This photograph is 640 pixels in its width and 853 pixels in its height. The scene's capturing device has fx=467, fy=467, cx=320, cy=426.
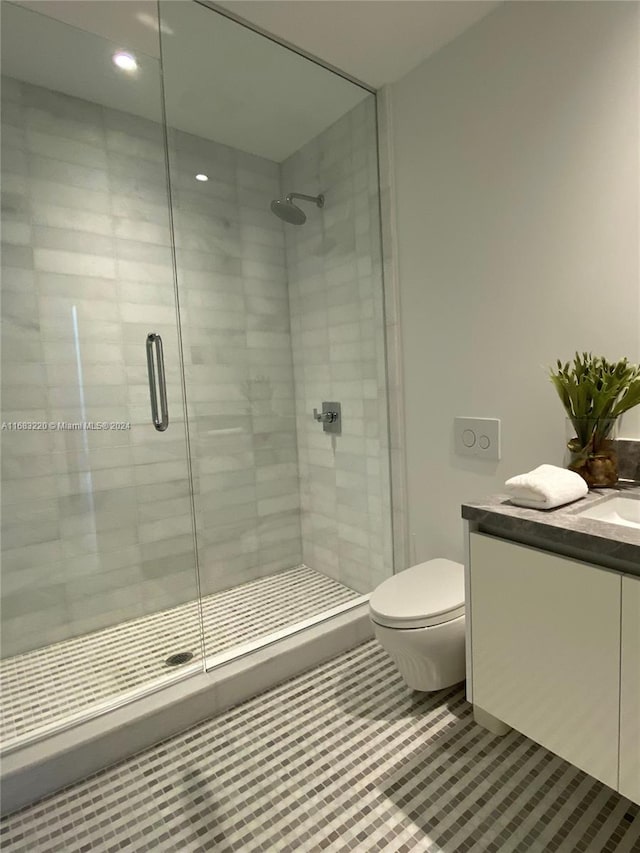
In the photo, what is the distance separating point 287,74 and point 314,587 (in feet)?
7.87

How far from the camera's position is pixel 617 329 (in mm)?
1403

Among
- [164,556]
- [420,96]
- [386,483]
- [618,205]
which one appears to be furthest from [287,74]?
[164,556]

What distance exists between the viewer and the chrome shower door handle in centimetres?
220

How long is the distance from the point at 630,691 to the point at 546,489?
0.44m

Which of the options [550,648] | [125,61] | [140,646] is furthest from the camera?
[140,646]

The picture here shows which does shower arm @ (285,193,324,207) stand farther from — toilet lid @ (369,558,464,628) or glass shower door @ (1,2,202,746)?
toilet lid @ (369,558,464,628)

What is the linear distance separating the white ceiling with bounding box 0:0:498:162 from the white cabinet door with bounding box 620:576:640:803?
190 cm

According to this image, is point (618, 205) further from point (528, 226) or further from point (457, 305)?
point (457, 305)

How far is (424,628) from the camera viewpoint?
1.48m

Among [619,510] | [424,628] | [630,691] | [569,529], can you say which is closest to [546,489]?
[569,529]

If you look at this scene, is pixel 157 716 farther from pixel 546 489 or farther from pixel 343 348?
pixel 343 348

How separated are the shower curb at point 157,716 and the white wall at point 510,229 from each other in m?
0.63

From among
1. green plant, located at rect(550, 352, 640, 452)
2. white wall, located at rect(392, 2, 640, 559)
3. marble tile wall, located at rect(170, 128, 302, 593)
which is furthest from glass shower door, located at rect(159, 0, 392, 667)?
green plant, located at rect(550, 352, 640, 452)

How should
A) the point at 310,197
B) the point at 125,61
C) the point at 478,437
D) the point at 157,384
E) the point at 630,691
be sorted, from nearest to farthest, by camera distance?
the point at 630,691 < the point at 478,437 < the point at 125,61 < the point at 157,384 < the point at 310,197
